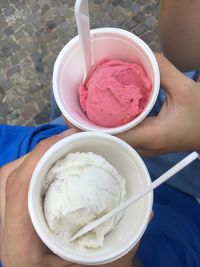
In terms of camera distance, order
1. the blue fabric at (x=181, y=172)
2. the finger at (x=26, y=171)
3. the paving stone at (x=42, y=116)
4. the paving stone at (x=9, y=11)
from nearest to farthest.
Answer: the finger at (x=26, y=171) → the blue fabric at (x=181, y=172) → the paving stone at (x=42, y=116) → the paving stone at (x=9, y=11)

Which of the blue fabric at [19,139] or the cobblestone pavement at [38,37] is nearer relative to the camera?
the blue fabric at [19,139]

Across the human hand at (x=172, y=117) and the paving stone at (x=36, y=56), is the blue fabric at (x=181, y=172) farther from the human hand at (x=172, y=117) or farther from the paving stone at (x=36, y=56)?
the paving stone at (x=36, y=56)

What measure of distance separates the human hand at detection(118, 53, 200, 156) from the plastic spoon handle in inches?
6.5

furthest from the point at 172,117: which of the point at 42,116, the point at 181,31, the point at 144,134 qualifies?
the point at 42,116

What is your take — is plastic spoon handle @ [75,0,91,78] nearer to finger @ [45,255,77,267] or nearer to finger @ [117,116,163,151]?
finger @ [117,116,163,151]

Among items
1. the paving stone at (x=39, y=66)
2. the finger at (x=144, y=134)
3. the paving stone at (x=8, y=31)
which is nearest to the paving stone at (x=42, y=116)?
the paving stone at (x=39, y=66)

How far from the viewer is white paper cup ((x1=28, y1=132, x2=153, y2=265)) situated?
2.46 feet

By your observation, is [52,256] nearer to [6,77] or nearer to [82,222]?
[82,222]

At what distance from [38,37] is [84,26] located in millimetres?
1059

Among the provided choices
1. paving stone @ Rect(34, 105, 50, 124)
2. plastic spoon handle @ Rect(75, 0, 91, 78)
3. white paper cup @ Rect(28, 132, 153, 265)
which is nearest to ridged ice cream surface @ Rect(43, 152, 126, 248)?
white paper cup @ Rect(28, 132, 153, 265)

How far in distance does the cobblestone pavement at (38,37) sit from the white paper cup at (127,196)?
97cm

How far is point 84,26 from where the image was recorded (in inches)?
33.0

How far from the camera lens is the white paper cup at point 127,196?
2.46ft

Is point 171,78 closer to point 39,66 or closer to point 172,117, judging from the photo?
point 172,117
